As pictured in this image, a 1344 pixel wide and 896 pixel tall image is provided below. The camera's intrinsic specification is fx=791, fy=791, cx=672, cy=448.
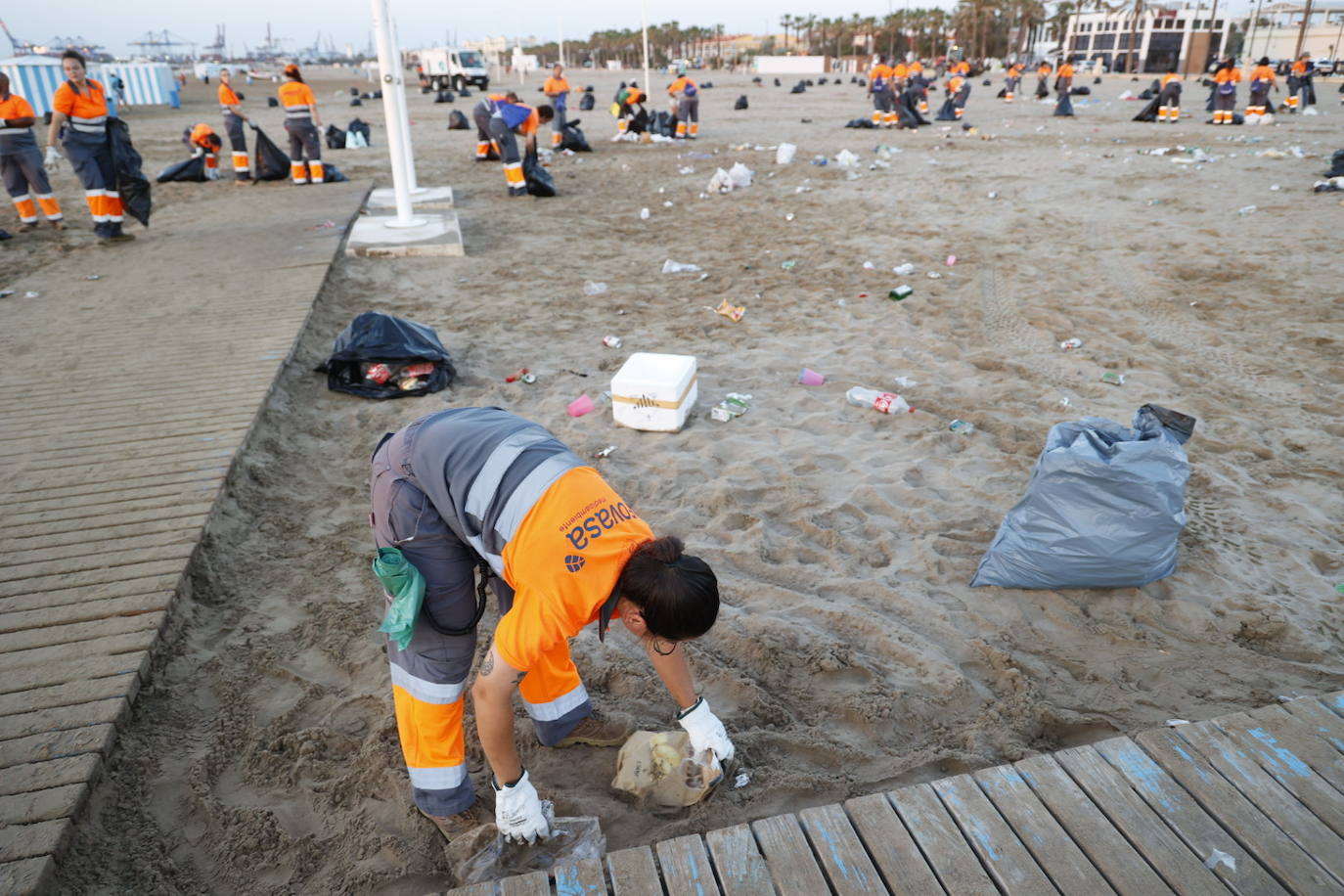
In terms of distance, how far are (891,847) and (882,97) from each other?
52.9ft

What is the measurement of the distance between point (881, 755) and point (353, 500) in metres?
2.48

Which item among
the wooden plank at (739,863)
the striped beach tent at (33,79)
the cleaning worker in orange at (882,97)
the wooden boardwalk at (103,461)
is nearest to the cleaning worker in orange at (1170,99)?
the cleaning worker in orange at (882,97)

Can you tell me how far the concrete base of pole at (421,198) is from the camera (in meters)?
8.88

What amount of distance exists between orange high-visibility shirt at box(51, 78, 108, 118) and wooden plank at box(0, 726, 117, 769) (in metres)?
6.27

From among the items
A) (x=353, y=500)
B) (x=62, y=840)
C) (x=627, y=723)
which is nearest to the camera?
(x=62, y=840)

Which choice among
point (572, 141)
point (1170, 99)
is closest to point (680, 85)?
point (572, 141)

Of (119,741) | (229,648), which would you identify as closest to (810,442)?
(229,648)

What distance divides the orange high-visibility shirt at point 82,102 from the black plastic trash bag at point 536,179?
13.8ft

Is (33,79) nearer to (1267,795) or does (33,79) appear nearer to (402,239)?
(402,239)

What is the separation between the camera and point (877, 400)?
13.5 feet

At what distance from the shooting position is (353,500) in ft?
11.6

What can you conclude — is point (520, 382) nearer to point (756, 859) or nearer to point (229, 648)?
point (229, 648)

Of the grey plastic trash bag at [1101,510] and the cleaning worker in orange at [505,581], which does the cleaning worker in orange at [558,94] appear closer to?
the grey plastic trash bag at [1101,510]

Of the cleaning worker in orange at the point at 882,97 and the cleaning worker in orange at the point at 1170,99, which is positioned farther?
the cleaning worker in orange at the point at 882,97
